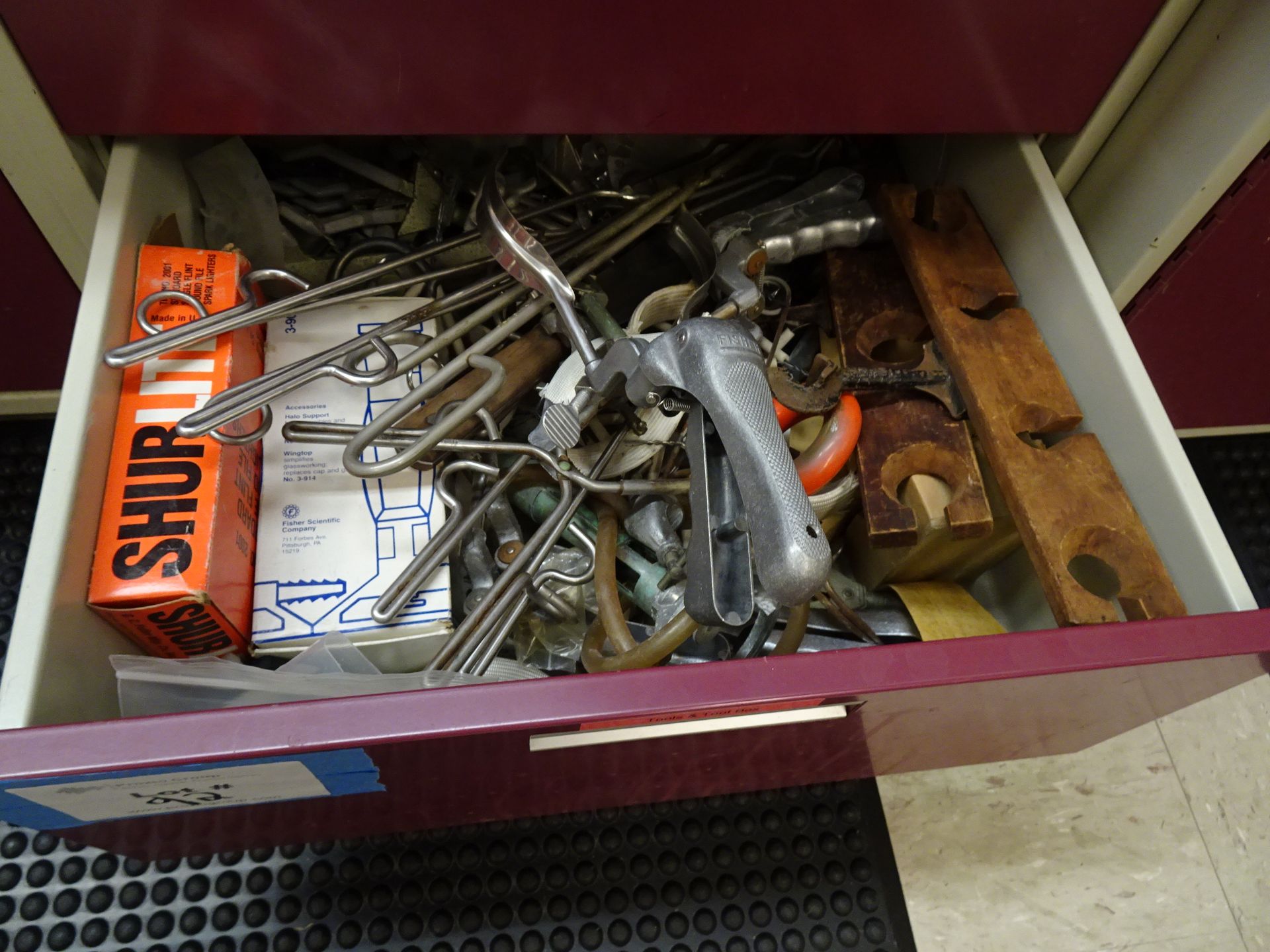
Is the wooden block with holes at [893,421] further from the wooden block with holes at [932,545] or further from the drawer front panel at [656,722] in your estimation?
the drawer front panel at [656,722]

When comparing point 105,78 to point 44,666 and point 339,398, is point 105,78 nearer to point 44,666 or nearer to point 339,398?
point 339,398

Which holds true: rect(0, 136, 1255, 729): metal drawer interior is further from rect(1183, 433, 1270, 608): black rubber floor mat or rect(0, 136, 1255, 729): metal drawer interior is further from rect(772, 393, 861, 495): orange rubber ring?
rect(1183, 433, 1270, 608): black rubber floor mat

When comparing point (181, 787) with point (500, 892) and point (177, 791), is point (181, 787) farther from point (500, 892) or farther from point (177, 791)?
point (500, 892)

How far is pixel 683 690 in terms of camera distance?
0.45 m

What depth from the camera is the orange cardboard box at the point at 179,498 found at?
0.56 m

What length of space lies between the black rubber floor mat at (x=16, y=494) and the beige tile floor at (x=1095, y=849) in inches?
35.1

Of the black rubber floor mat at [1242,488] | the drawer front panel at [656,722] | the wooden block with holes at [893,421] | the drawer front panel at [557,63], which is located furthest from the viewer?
the black rubber floor mat at [1242,488]

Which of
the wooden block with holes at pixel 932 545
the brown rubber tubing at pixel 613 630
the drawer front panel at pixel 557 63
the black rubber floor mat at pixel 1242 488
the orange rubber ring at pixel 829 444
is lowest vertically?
the brown rubber tubing at pixel 613 630

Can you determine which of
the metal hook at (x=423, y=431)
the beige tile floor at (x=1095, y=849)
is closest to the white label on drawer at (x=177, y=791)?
the metal hook at (x=423, y=431)

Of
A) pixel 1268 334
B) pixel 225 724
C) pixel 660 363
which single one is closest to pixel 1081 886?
pixel 1268 334

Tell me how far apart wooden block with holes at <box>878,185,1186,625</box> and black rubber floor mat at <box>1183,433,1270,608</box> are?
1.62ft

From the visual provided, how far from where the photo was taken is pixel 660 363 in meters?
0.57

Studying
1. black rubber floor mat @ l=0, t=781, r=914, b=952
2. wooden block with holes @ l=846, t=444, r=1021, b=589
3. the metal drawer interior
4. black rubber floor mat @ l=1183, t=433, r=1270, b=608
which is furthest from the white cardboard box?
black rubber floor mat @ l=1183, t=433, r=1270, b=608

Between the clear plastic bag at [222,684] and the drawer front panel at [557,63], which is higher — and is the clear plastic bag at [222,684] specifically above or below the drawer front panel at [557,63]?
below
